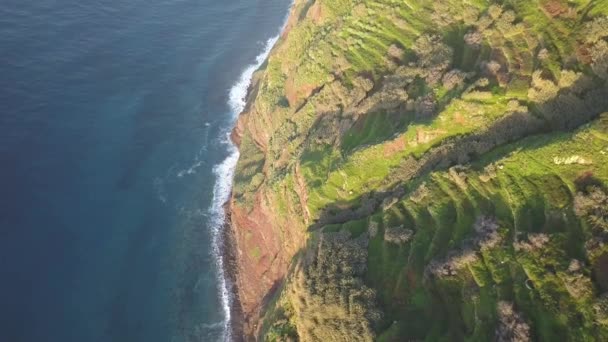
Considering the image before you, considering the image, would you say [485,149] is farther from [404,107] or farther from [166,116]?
[166,116]

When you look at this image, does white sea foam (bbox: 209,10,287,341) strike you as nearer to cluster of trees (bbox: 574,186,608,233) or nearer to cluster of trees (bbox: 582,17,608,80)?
cluster of trees (bbox: 574,186,608,233)

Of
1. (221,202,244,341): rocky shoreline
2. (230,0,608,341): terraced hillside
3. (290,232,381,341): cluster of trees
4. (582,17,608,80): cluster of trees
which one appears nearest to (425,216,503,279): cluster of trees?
(230,0,608,341): terraced hillside

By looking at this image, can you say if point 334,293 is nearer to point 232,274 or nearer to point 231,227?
point 232,274

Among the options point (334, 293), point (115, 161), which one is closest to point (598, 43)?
point (334, 293)

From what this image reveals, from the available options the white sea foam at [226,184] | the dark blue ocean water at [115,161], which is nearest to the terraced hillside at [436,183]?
the white sea foam at [226,184]

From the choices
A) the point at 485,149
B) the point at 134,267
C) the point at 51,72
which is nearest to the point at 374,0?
the point at 485,149

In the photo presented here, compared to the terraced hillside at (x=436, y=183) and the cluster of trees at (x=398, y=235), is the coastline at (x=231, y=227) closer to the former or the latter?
the terraced hillside at (x=436, y=183)
